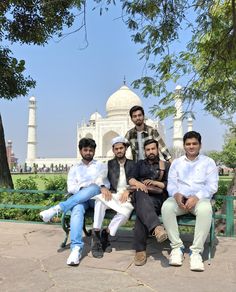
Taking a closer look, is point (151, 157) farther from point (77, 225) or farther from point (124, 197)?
point (77, 225)

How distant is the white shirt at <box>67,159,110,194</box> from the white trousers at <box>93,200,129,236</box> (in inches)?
12.1

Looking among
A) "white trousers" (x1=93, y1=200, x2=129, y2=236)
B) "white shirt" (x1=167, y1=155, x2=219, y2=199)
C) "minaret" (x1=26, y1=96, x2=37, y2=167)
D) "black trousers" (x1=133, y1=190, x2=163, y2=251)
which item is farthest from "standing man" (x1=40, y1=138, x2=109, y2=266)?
"minaret" (x1=26, y1=96, x2=37, y2=167)

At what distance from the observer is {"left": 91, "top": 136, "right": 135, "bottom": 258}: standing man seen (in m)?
3.78

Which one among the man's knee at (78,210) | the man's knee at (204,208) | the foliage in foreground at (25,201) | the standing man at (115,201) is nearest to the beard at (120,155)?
the standing man at (115,201)

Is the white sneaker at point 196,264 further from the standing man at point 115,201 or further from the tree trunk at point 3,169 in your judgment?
the tree trunk at point 3,169

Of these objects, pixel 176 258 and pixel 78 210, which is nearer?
pixel 176 258

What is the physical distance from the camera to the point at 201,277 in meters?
3.12

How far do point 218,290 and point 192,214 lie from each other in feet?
2.99

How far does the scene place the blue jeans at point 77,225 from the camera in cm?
362

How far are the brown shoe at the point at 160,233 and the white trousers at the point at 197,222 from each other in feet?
0.45

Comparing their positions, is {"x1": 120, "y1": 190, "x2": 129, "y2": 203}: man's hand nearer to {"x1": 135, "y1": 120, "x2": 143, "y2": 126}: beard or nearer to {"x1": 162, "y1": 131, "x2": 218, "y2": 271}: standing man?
{"x1": 162, "y1": 131, "x2": 218, "y2": 271}: standing man

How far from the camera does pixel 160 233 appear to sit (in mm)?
3318

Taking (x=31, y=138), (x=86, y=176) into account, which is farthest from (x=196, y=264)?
(x=31, y=138)

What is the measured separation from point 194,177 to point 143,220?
0.69 metres
